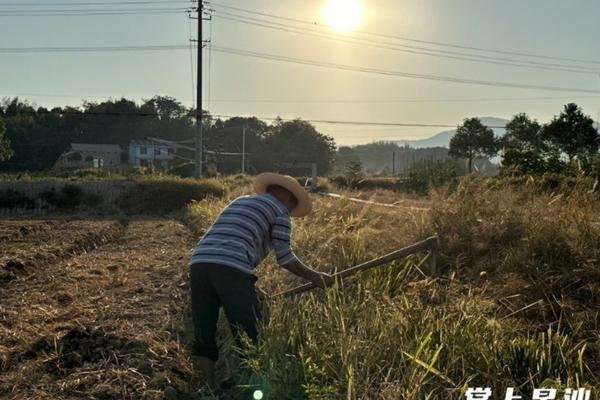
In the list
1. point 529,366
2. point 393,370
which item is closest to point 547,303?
point 529,366

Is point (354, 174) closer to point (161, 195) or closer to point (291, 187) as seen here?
point (161, 195)

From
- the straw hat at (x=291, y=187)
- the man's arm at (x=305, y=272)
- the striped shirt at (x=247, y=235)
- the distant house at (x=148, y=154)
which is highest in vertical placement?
the distant house at (x=148, y=154)

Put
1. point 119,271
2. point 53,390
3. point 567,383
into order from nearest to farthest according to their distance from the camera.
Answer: point 567,383, point 53,390, point 119,271

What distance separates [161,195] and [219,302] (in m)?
23.0

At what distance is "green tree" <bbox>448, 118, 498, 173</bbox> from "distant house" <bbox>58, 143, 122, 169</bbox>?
40.9m

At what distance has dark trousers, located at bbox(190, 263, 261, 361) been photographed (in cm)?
362

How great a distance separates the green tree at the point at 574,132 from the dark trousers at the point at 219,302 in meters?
24.4

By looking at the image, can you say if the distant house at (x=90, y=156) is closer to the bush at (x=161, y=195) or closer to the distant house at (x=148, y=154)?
the distant house at (x=148, y=154)

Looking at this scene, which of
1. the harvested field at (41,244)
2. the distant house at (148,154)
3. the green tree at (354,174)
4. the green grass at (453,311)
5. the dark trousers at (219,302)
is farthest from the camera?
the distant house at (148,154)

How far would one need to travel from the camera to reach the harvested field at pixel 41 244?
326 inches

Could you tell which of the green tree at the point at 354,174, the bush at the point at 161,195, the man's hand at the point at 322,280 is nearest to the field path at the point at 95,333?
the man's hand at the point at 322,280

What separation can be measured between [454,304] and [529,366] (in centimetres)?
117

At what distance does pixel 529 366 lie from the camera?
301 centimetres

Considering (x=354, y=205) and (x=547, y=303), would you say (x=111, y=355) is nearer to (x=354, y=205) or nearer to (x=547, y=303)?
(x=547, y=303)
